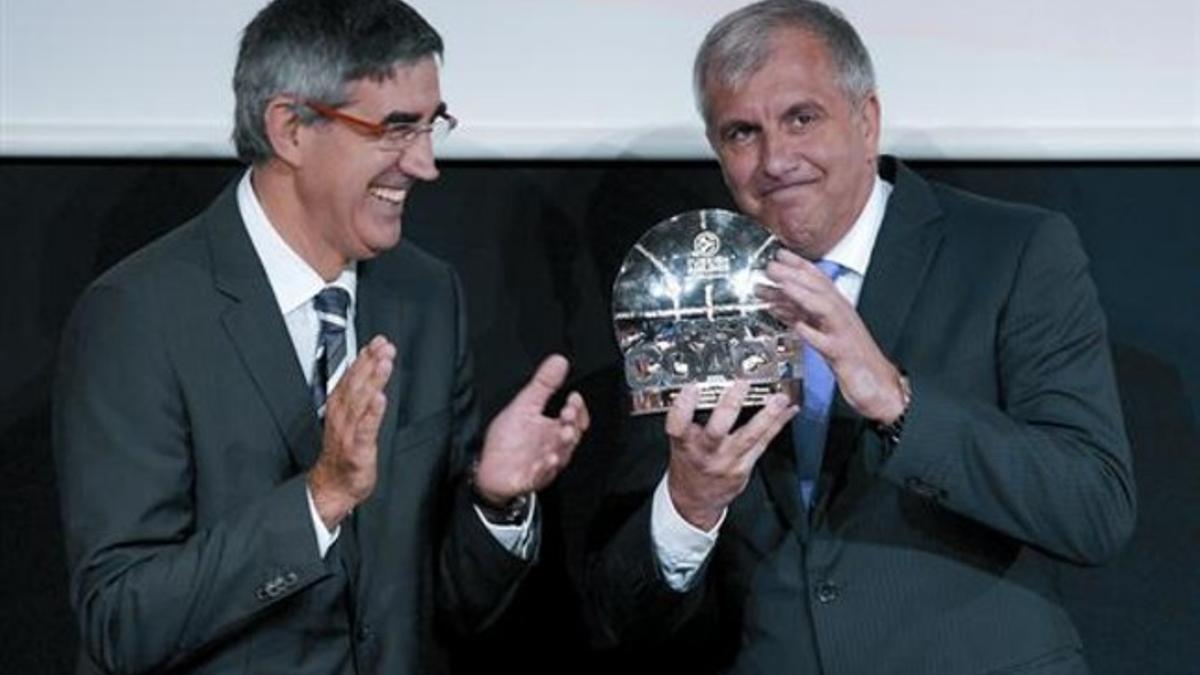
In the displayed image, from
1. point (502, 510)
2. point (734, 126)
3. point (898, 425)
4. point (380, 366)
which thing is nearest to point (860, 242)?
point (734, 126)

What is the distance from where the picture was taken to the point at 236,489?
238 cm

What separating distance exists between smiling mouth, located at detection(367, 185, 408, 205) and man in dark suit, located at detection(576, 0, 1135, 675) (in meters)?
0.33

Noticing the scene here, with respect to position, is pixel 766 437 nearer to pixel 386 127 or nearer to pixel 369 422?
pixel 369 422

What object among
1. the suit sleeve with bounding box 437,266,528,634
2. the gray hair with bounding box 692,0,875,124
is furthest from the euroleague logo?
the suit sleeve with bounding box 437,266,528,634

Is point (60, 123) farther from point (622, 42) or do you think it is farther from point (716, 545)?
point (716, 545)

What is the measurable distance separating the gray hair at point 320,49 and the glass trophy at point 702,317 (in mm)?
314

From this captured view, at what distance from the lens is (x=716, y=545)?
2.52 m

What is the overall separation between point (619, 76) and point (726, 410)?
2.60 ft

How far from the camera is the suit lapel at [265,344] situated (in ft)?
7.87

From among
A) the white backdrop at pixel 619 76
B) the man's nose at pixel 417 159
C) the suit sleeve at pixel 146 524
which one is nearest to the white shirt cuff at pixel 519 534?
the suit sleeve at pixel 146 524

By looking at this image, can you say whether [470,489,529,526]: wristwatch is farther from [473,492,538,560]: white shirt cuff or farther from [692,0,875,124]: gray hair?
[692,0,875,124]: gray hair

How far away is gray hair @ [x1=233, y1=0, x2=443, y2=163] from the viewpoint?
95.0 inches

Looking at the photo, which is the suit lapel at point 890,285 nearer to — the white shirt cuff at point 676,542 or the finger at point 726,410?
the white shirt cuff at point 676,542

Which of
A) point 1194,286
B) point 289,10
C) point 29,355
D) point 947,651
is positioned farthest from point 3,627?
point 1194,286
